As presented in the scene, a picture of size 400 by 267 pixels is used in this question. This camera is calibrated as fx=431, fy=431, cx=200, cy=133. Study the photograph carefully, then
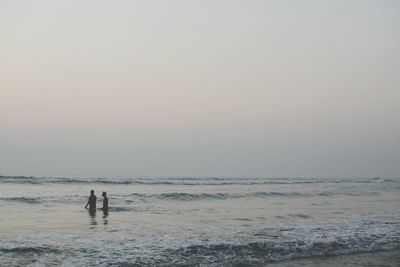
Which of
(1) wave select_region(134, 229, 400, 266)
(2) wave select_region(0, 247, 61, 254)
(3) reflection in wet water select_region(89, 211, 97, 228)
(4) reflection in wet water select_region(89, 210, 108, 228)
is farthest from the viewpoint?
(3) reflection in wet water select_region(89, 211, 97, 228)

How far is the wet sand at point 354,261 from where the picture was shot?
11.2 m

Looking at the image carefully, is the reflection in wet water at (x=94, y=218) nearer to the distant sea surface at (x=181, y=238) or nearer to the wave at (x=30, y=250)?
the distant sea surface at (x=181, y=238)

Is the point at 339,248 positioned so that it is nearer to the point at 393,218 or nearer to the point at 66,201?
the point at 393,218

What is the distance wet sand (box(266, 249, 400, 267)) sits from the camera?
11.2 metres

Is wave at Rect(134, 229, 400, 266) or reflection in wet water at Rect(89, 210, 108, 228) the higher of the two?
reflection in wet water at Rect(89, 210, 108, 228)

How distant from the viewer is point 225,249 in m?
12.8

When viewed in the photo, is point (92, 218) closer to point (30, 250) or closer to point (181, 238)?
point (181, 238)

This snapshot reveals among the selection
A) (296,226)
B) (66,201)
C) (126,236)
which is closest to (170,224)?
(126,236)

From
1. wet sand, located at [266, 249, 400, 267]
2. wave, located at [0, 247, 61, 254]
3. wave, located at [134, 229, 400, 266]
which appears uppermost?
wave, located at [0, 247, 61, 254]

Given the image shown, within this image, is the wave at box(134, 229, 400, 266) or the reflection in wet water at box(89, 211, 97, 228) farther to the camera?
the reflection in wet water at box(89, 211, 97, 228)

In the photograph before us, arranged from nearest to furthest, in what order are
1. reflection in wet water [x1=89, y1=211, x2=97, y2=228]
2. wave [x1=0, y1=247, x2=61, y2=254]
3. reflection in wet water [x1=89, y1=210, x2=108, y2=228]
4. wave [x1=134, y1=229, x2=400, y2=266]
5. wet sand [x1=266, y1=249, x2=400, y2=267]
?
wet sand [x1=266, y1=249, x2=400, y2=267] → wave [x1=134, y1=229, x2=400, y2=266] → wave [x1=0, y1=247, x2=61, y2=254] → reflection in wet water [x1=89, y1=210, x2=108, y2=228] → reflection in wet water [x1=89, y1=211, x2=97, y2=228]

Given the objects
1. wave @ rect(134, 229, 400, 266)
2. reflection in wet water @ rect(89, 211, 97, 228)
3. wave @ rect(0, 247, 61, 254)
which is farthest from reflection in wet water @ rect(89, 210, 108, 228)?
wave @ rect(134, 229, 400, 266)

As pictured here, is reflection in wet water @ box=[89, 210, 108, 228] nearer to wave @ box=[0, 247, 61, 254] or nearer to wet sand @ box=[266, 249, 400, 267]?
wave @ box=[0, 247, 61, 254]

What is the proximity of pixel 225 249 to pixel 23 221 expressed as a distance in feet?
33.8
